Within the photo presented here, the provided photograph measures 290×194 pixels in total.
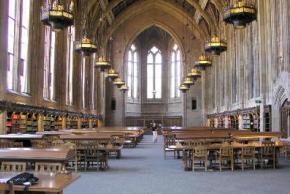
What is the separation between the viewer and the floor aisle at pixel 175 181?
26.9 ft

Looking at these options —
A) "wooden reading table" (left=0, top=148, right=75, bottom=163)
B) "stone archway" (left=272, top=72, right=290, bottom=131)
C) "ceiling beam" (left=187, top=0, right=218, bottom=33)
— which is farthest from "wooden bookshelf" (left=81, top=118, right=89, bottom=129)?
"wooden reading table" (left=0, top=148, right=75, bottom=163)

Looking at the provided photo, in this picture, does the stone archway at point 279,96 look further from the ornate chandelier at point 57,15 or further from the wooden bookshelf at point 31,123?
the wooden bookshelf at point 31,123

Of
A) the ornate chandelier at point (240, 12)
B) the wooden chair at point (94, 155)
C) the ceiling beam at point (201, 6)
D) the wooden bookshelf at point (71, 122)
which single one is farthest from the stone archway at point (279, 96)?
the ceiling beam at point (201, 6)

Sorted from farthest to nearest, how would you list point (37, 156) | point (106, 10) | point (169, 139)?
point (106, 10) → point (169, 139) → point (37, 156)

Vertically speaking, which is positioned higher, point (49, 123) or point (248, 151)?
point (49, 123)

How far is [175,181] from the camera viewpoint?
938 cm

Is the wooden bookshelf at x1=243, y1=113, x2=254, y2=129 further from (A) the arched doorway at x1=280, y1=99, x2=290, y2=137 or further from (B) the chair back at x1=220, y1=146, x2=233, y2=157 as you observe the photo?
(B) the chair back at x1=220, y1=146, x2=233, y2=157

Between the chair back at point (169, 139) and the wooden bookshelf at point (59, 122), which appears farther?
the wooden bookshelf at point (59, 122)

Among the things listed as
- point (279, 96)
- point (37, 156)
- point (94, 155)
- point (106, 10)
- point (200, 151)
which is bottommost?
point (94, 155)

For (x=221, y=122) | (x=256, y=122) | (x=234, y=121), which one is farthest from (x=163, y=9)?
(x=256, y=122)

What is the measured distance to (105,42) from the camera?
4103 centimetres

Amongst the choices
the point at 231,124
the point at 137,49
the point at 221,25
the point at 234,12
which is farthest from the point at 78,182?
the point at 137,49

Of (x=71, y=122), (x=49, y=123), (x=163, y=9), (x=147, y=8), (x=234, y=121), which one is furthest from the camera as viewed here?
(x=163, y=9)

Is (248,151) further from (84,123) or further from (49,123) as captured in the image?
(84,123)
